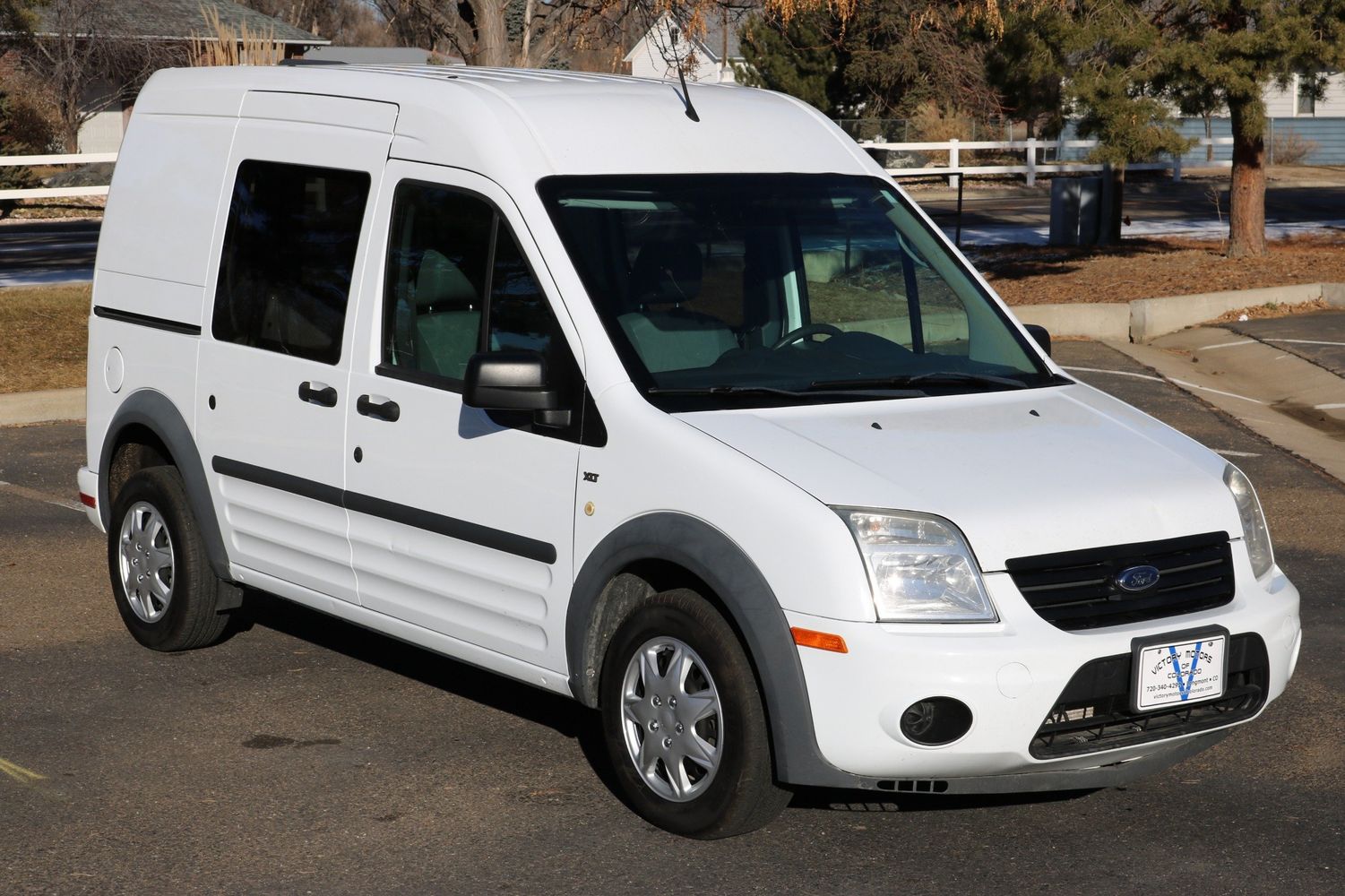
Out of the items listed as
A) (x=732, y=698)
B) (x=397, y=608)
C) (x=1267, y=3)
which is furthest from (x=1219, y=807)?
(x=1267, y=3)

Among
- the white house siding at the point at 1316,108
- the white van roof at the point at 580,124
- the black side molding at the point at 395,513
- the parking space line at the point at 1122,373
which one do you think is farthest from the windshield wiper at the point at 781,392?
the white house siding at the point at 1316,108

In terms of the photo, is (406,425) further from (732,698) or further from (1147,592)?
(1147,592)

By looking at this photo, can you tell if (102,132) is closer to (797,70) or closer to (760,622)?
(797,70)

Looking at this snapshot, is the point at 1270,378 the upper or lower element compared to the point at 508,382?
lower

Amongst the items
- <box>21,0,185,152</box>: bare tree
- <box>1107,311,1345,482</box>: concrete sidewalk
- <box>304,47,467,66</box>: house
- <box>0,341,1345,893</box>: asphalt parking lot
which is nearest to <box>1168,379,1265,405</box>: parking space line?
<box>1107,311,1345,482</box>: concrete sidewalk

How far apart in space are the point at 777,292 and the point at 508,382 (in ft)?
3.63

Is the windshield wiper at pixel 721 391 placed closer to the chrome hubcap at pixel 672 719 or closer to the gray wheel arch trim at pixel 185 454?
the chrome hubcap at pixel 672 719

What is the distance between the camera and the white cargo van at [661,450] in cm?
441

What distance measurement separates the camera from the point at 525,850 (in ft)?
15.7

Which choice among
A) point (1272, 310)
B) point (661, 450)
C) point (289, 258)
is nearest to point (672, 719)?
point (661, 450)

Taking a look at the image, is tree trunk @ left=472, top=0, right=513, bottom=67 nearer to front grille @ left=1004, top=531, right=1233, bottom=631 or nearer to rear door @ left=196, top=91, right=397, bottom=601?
rear door @ left=196, top=91, right=397, bottom=601

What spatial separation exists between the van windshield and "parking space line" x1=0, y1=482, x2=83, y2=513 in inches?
211

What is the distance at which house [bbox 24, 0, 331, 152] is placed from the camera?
3950cm

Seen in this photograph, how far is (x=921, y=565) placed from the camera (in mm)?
4371
